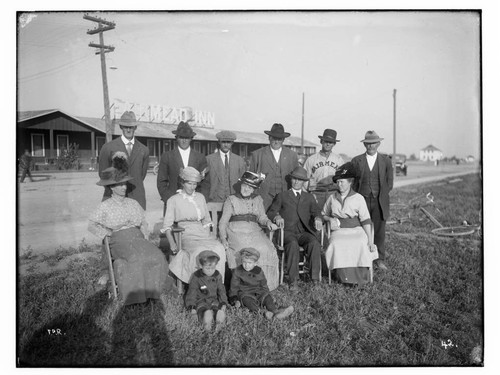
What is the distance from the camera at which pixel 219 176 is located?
664cm

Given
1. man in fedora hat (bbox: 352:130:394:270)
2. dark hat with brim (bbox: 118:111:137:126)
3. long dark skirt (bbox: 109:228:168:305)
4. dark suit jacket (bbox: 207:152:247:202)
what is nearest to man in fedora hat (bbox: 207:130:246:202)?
dark suit jacket (bbox: 207:152:247:202)

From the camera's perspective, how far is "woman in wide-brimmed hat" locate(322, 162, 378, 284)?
5.89 m

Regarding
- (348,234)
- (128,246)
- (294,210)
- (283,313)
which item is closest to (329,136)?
(294,210)

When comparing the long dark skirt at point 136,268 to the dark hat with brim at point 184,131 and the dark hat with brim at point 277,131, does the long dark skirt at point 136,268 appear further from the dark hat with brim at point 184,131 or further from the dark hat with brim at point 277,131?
the dark hat with brim at point 277,131

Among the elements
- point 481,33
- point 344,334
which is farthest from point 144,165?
point 481,33

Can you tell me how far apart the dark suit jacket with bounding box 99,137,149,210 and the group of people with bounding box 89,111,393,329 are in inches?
0.6

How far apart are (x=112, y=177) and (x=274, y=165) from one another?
2.59 m

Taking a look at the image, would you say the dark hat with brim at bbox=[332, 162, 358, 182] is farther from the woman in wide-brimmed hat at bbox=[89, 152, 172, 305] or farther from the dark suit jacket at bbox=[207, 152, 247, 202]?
the woman in wide-brimmed hat at bbox=[89, 152, 172, 305]

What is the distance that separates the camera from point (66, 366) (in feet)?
13.8

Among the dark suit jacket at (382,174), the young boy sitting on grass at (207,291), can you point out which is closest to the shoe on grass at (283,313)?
the young boy sitting on grass at (207,291)

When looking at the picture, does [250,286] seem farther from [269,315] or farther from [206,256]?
[206,256]

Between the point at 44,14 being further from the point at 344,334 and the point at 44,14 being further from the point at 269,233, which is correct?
the point at 344,334

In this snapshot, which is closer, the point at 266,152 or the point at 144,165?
the point at 144,165

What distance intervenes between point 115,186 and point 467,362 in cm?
A: 464
